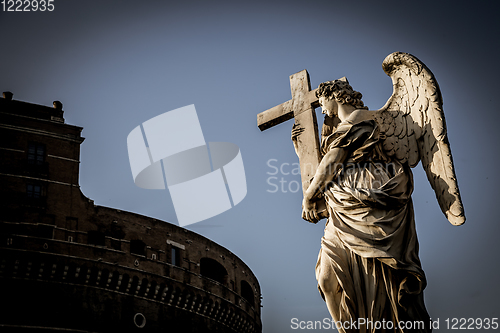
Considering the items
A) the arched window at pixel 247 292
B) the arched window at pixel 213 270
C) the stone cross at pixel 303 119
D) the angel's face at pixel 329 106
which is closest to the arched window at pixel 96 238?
the arched window at pixel 213 270

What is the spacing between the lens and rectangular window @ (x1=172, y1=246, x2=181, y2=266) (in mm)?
41094

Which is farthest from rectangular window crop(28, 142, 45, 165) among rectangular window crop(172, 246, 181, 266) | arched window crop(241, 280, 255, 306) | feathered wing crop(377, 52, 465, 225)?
feathered wing crop(377, 52, 465, 225)

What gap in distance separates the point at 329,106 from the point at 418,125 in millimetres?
841

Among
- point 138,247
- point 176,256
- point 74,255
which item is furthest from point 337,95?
point 176,256

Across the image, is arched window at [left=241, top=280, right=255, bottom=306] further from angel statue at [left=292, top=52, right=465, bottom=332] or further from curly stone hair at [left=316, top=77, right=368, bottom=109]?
angel statue at [left=292, top=52, right=465, bottom=332]

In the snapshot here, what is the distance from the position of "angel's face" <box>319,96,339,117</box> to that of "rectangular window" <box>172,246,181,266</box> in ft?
116

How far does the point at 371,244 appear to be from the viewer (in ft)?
18.7

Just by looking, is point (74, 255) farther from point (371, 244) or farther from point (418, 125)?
point (371, 244)

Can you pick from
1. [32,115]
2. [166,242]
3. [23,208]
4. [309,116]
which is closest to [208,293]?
[166,242]

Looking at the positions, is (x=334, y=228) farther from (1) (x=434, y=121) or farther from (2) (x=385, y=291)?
(1) (x=434, y=121)

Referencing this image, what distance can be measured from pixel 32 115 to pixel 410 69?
3450 cm

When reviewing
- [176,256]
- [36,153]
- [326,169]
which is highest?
[36,153]

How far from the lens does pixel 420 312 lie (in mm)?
5637

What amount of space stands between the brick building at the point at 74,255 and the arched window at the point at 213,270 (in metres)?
0.84
